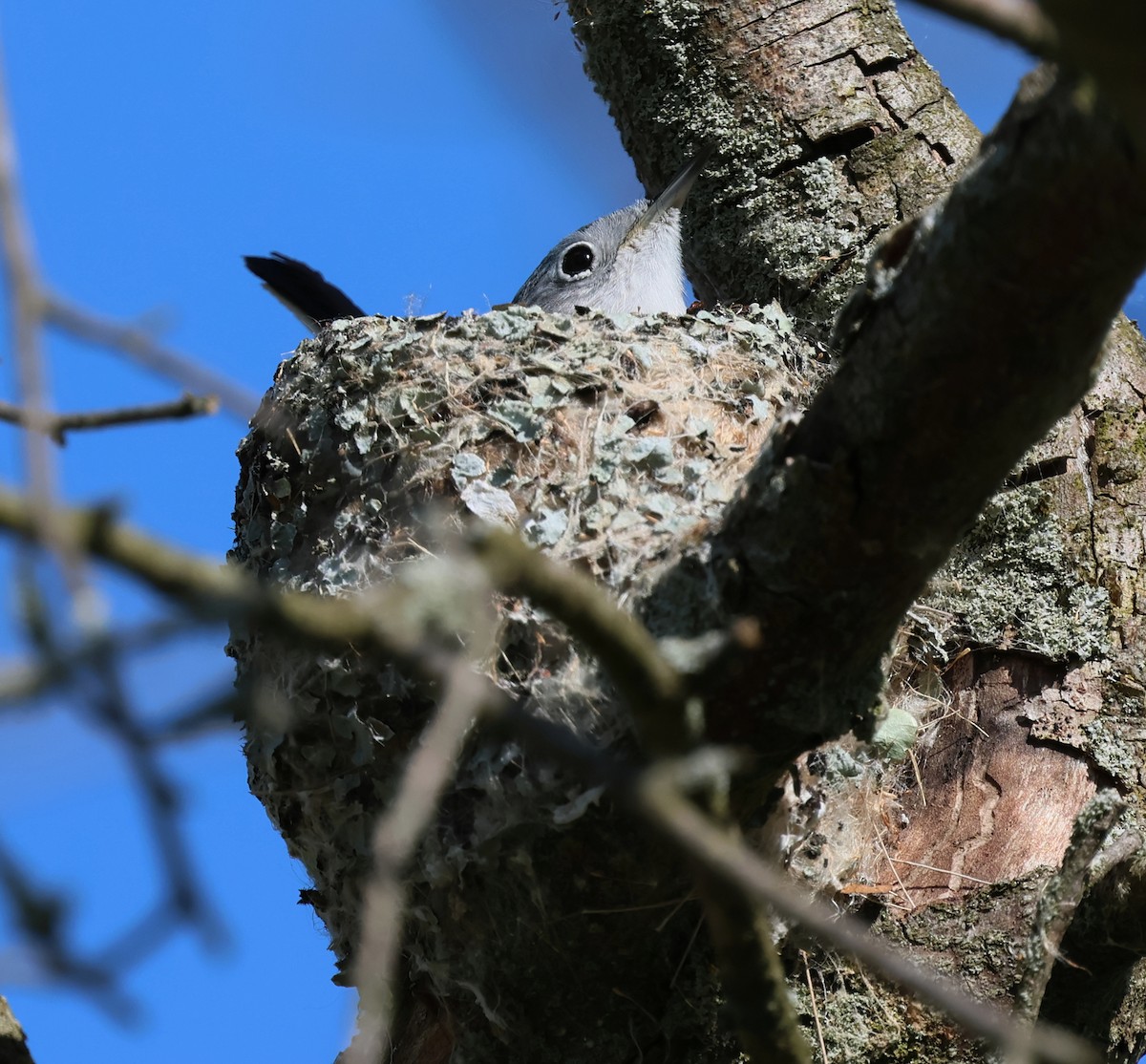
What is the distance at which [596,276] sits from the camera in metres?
5.93

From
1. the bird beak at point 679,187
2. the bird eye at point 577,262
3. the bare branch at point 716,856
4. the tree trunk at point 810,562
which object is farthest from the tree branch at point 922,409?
the bird eye at point 577,262

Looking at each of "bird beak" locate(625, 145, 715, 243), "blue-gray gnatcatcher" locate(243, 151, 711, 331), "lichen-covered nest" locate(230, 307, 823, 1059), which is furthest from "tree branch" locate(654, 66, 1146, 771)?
"blue-gray gnatcatcher" locate(243, 151, 711, 331)

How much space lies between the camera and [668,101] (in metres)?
4.82

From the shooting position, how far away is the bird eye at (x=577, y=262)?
19.5 ft

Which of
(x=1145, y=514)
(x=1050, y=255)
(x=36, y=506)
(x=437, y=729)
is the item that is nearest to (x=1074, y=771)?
(x=1145, y=514)

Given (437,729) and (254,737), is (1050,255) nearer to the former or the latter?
(437,729)

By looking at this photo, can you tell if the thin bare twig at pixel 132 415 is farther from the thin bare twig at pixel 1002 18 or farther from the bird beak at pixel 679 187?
the bird beak at pixel 679 187

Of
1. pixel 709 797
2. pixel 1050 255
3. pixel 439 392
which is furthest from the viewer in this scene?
pixel 439 392

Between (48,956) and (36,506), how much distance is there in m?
0.52

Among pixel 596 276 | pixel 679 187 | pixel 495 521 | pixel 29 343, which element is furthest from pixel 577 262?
pixel 29 343

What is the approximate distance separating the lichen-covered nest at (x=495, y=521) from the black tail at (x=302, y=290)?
5.83 feet

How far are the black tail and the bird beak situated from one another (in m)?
1.48

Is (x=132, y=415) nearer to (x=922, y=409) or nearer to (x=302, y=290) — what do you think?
(x=922, y=409)

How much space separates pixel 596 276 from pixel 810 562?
3.93 metres
